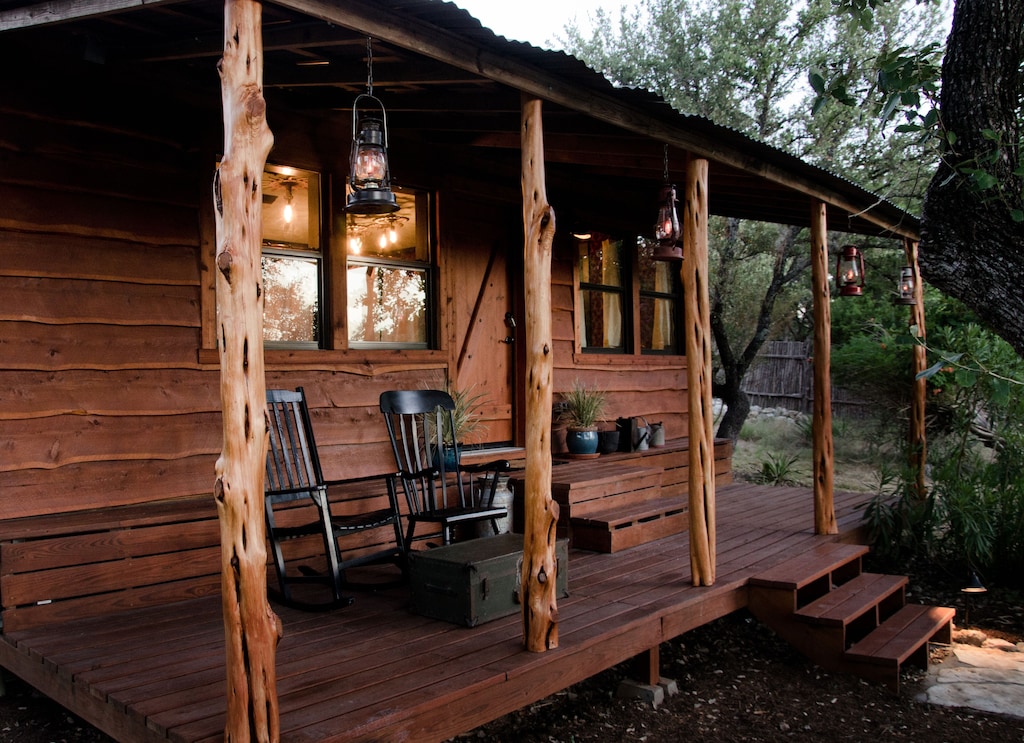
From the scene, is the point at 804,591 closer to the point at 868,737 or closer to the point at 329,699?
the point at 868,737

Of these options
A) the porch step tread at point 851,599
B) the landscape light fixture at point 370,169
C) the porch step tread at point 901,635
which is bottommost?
the porch step tread at point 901,635

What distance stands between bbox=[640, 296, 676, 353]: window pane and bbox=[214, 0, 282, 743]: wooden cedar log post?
19.0 ft

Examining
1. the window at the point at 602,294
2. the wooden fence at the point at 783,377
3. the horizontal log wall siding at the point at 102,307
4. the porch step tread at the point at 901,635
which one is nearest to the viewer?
the horizontal log wall siding at the point at 102,307

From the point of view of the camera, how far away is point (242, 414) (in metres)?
2.42

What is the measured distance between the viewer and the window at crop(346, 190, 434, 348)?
5.36 m

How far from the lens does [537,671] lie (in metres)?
3.25

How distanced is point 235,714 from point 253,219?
1.43 m

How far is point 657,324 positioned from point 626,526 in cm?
327

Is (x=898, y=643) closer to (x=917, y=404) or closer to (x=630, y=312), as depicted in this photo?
(x=917, y=404)

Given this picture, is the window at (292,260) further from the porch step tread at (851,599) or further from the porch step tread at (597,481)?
the porch step tread at (851,599)

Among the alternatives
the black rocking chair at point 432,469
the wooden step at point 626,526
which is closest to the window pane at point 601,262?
the wooden step at point 626,526

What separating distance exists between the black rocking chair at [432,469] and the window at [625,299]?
7.18ft

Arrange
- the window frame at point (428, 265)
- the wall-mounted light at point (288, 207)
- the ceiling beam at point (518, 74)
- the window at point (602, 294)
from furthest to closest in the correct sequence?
the window at point (602, 294) < the window frame at point (428, 265) < the wall-mounted light at point (288, 207) < the ceiling beam at point (518, 74)

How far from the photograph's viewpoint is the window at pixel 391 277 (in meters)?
5.36
